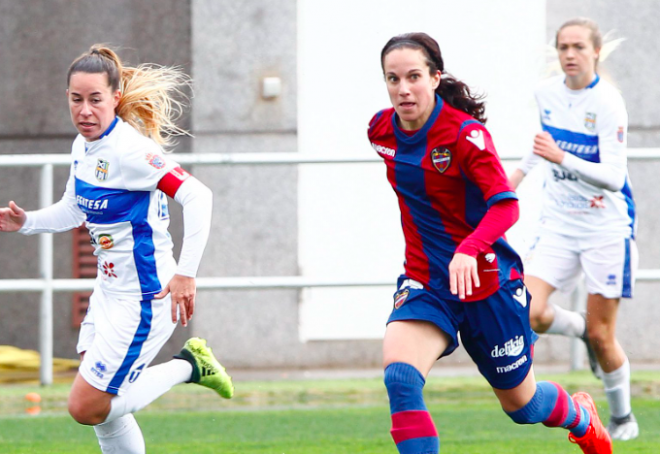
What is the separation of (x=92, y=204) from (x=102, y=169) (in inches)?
5.5

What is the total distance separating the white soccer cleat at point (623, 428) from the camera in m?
5.60

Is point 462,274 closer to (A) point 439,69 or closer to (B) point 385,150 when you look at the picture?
(B) point 385,150

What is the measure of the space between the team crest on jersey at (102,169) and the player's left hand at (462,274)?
54.8 inches

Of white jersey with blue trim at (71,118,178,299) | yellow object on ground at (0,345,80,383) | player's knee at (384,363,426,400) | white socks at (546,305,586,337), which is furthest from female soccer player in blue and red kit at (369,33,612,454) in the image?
yellow object on ground at (0,345,80,383)

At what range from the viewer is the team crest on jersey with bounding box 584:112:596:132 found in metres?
5.61

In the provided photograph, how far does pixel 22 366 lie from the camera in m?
7.66

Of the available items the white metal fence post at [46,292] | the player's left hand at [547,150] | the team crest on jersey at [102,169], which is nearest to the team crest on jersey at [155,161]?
the team crest on jersey at [102,169]

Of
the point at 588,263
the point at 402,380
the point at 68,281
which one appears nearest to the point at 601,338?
the point at 588,263

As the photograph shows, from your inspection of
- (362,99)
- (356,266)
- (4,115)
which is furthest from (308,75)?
(4,115)

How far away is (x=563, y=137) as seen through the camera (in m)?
5.75

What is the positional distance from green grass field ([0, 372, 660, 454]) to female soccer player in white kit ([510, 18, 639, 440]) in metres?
0.51

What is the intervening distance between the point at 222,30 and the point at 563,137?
333 cm

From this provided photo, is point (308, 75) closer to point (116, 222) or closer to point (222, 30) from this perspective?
point (222, 30)

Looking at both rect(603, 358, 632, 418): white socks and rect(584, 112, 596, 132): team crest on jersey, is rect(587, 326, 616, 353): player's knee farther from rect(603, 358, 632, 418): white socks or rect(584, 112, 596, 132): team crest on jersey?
rect(584, 112, 596, 132): team crest on jersey
